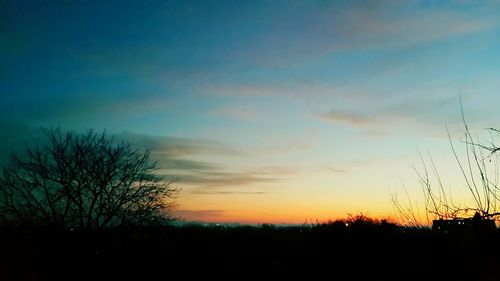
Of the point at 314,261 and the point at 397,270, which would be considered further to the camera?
the point at 314,261

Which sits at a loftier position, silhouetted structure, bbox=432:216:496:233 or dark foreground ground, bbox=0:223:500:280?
silhouetted structure, bbox=432:216:496:233

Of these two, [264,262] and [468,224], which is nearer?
[468,224]

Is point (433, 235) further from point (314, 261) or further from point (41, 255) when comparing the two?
point (41, 255)

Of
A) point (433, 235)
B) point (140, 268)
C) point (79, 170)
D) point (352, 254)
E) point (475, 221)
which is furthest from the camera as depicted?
point (79, 170)

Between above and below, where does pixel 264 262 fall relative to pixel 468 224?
below

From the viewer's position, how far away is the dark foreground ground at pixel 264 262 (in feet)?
27.5

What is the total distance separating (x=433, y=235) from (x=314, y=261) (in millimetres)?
8576

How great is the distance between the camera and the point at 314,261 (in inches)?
695

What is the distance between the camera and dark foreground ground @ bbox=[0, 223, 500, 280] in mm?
8383

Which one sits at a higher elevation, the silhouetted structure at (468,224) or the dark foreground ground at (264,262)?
the silhouetted structure at (468,224)

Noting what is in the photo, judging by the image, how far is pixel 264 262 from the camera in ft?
68.7

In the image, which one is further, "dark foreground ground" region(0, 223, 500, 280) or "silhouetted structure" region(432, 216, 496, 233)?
"dark foreground ground" region(0, 223, 500, 280)

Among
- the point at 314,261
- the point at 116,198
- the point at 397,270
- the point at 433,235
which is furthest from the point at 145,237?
the point at 433,235

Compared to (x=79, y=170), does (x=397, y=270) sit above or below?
below
